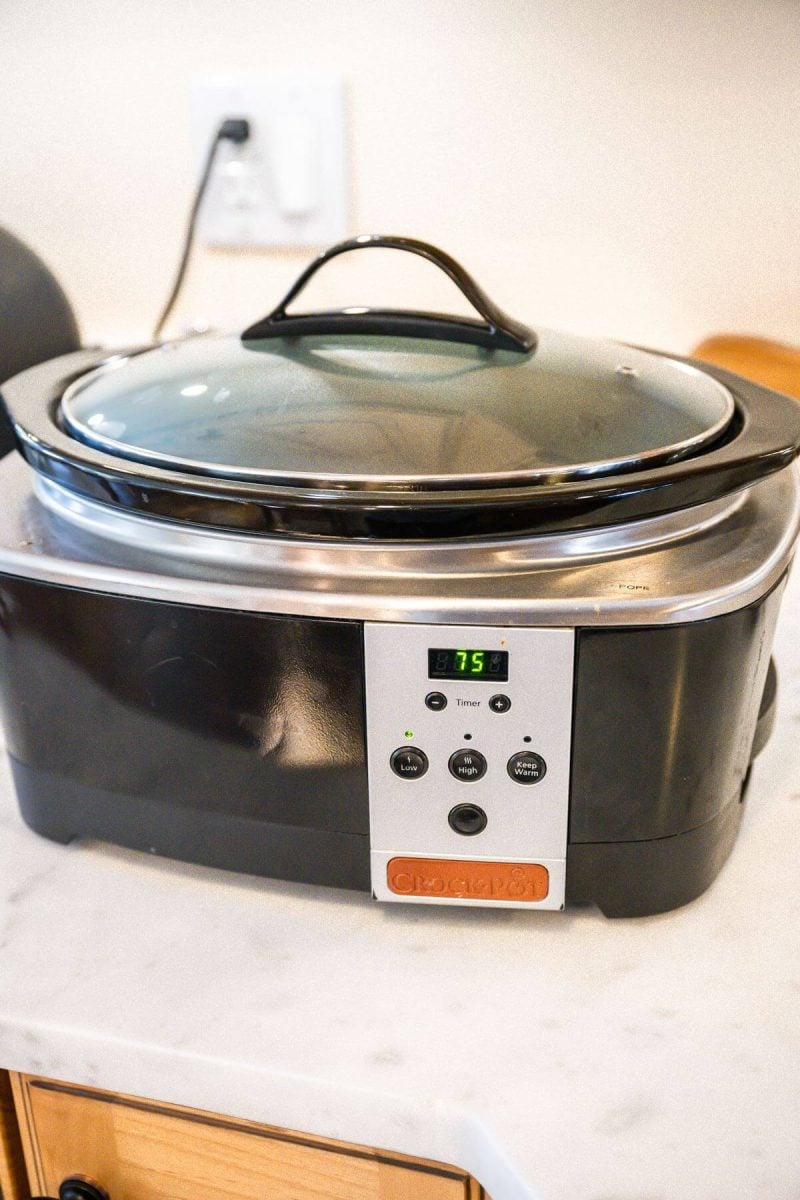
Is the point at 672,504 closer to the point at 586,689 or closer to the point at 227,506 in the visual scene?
the point at 586,689

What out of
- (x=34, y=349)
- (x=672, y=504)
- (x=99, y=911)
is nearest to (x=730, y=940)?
(x=672, y=504)

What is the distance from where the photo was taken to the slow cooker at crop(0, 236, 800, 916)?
19.5 inches

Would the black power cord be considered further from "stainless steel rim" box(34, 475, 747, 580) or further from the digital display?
the digital display

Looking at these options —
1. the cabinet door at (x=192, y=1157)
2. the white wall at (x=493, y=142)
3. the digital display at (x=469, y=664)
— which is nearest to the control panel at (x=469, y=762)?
the digital display at (x=469, y=664)

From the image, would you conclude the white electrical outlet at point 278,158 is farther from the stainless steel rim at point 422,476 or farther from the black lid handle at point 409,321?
the stainless steel rim at point 422,476

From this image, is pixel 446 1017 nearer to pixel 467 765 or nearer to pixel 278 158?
pixel 467 765

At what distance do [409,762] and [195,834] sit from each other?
14 cm

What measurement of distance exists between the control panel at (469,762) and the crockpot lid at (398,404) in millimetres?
80

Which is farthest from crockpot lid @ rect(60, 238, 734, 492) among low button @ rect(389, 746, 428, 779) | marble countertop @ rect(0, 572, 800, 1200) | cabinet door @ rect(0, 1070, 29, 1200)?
cabinet door @ rect(0, 1070, 29, 1200)

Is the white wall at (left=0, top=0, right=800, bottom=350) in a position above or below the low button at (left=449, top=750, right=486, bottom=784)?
above

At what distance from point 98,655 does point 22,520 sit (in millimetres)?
100

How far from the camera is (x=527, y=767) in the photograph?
521 mm

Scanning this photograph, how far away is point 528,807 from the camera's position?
53 cm

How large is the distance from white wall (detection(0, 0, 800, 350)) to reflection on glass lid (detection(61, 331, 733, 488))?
1.37 feet
